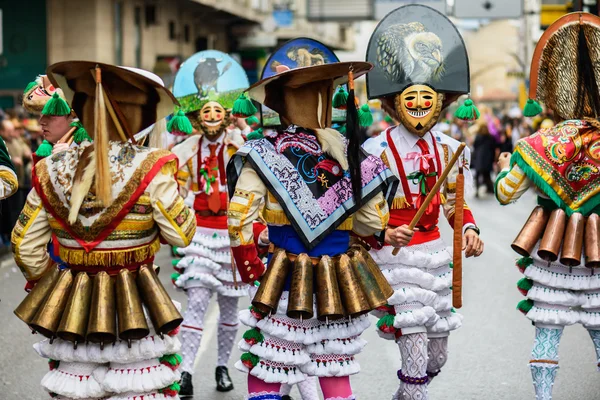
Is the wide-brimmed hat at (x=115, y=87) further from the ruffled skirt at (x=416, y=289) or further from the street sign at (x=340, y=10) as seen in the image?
the street sign at (x=340, y=10)

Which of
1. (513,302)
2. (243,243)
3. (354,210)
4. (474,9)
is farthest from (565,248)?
(474,9)

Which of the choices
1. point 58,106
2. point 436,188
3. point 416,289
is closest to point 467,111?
point 416,289

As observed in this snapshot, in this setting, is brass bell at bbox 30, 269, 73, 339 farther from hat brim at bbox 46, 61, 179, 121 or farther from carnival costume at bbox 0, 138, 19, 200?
carnival costume at bbox 0, 138, 19, 200

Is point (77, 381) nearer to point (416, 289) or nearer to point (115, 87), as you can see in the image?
point (115, 87)

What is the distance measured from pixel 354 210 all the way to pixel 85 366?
60.2 inches

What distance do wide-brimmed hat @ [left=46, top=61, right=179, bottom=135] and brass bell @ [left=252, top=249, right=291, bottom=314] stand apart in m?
0.93

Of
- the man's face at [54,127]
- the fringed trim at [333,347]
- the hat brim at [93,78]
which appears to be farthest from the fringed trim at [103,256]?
the man's face at [54,127]

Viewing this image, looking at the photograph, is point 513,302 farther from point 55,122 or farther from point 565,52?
point 55,122

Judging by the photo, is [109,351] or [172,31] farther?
[172,31]

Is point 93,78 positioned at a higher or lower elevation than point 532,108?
higher

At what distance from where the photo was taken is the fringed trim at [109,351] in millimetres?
5109

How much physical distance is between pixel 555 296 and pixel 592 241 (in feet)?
1.32

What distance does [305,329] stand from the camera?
547 cm

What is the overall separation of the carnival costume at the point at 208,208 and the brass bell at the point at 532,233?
2.17 meters
